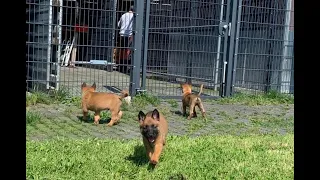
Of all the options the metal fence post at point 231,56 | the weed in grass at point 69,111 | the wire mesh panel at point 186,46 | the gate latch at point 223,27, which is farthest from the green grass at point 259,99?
the weed in grass at point 69,111

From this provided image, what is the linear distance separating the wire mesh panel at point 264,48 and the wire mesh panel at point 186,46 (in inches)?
22.5

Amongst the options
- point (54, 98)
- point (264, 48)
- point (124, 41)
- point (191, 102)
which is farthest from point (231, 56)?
point (54, 98)

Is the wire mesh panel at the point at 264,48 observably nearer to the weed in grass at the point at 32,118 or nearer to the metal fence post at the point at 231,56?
the metal fence post at the point at 231,56

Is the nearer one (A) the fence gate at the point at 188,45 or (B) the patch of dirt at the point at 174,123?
(B) the patch of dirt at the point at 174,123

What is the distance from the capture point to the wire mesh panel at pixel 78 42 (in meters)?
8.58

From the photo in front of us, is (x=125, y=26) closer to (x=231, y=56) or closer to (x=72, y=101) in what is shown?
(x=72, y=101)

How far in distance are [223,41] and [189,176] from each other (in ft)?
21.1

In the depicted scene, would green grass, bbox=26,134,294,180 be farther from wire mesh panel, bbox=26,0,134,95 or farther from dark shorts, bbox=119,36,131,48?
dark shorts, bbox=119,36,131,48

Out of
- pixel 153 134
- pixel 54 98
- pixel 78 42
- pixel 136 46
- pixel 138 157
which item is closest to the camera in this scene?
pixel 153 134

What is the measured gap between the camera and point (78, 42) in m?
9.93

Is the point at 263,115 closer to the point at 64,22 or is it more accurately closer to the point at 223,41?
the point at 223,41

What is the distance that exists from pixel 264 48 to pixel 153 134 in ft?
22.8
